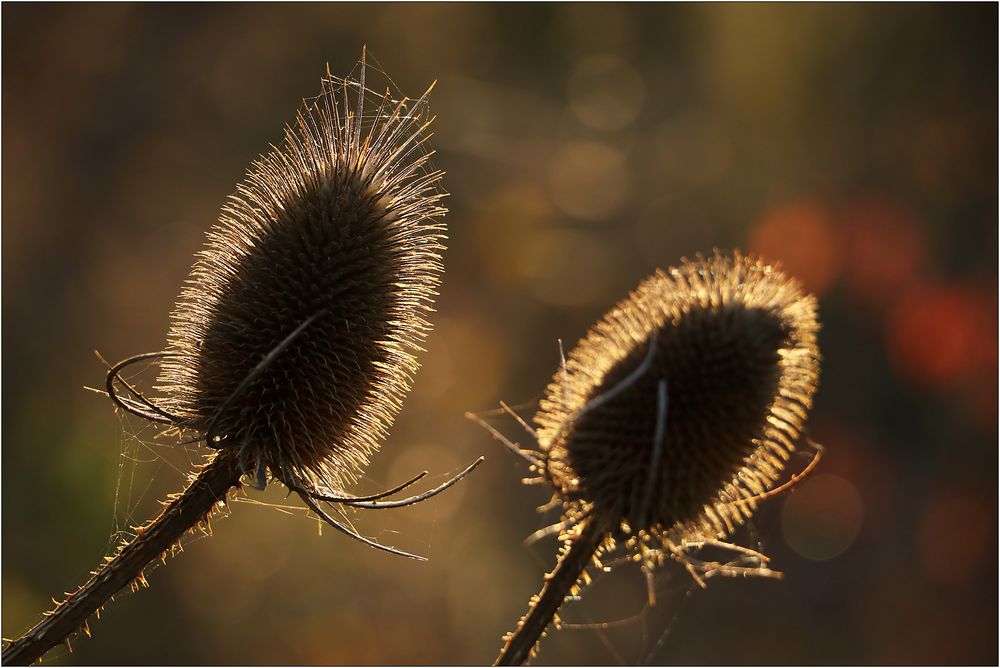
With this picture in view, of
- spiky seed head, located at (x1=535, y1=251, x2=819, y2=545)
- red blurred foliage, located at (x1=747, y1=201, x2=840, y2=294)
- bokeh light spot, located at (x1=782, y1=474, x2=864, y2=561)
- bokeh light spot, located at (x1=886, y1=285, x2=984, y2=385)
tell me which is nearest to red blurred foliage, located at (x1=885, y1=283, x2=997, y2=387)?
bokeh light spot, located at (x1=886, y1=285, x2=984, y2=385)

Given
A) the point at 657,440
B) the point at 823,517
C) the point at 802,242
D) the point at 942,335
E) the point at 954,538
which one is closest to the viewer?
the point at 657,440

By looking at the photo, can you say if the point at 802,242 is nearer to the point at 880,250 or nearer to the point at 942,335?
the point at 880,250

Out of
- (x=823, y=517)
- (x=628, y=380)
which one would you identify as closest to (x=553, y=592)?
(x=628, y=380)

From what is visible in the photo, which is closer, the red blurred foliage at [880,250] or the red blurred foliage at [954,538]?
the red blurred foliage at [954,538]

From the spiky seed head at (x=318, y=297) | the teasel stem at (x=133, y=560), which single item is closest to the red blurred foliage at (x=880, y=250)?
the spiky seed head at (x=318, y=297)

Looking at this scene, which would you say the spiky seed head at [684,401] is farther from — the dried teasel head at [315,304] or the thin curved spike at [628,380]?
the dried teasel head at [315,304]

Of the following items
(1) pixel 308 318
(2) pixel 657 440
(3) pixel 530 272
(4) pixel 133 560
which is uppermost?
(3) pixel 530 272
